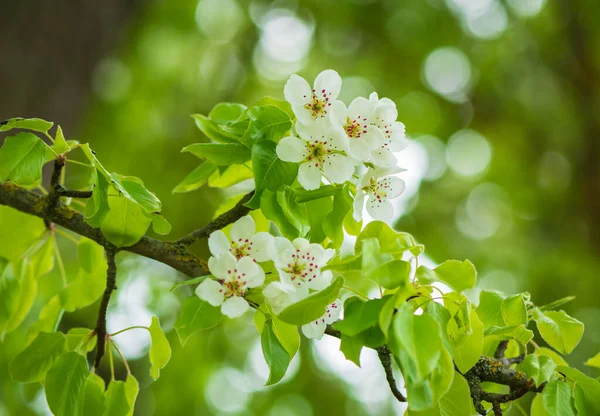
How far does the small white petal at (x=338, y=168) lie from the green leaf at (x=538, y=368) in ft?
1.08

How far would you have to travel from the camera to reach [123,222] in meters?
0.77

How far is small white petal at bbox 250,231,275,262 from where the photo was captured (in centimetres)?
73

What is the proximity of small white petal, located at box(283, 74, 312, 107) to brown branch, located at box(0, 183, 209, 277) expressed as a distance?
25 centimetres

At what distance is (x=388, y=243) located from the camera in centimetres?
71

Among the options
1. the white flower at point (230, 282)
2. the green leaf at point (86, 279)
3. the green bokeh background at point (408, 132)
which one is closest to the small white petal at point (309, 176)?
the white flower at point (230, 282)

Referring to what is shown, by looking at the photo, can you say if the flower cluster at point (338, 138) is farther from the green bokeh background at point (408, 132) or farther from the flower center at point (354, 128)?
the green bokeh background at point (408, 132)

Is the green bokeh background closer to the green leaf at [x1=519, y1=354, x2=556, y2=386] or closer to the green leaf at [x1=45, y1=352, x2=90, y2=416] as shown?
the green leaf at [x1=45, y1=352, x2=90, y2=416]

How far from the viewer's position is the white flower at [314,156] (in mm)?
711

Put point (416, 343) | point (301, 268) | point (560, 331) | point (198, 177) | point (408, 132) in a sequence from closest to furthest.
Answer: point (416, 343) → point (301, 268) → point (560, 331) → point (198, 177) → point (408, 132)

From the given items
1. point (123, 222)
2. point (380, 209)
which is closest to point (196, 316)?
point (123, 222)

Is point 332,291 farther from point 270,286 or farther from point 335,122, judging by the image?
point 335,122

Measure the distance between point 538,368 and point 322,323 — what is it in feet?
0.91

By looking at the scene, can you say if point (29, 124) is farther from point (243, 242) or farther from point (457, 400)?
point (457, 400)

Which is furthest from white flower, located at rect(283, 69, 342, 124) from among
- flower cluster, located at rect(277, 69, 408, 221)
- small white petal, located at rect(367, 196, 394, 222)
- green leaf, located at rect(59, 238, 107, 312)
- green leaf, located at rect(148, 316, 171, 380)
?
green leaf, located at rect(59, 238, 107, 312)
